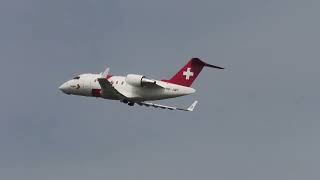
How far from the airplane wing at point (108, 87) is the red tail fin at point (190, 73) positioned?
28.9 feet

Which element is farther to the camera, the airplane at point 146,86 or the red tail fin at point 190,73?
the red tail fin at point 190,73

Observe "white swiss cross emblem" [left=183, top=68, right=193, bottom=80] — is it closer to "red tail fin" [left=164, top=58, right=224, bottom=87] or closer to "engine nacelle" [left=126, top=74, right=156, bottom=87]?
"red tail fin" [left=164, top=58, right=224, bottom=87]

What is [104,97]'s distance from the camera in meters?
199

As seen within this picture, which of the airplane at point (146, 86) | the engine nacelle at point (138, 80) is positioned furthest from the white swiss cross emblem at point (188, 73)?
the engine nacelle at point (138, 80)

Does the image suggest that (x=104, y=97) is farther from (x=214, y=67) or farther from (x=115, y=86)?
(x=214, y=67)

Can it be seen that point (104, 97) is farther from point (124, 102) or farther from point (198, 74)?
point (198, 74)

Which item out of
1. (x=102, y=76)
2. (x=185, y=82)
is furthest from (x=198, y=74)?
(x=102, y=76)

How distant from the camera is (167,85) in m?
196

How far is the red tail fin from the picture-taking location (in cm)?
19750

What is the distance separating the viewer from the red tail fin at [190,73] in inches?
7776

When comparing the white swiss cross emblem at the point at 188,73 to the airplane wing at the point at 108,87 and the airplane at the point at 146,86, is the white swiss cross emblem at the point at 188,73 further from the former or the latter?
the airplane wing at the point at 108,87

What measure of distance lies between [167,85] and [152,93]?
2.94 m

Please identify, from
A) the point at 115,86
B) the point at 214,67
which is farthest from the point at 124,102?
the point at 214,67

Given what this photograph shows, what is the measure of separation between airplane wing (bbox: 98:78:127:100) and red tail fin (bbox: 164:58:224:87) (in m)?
8.80
